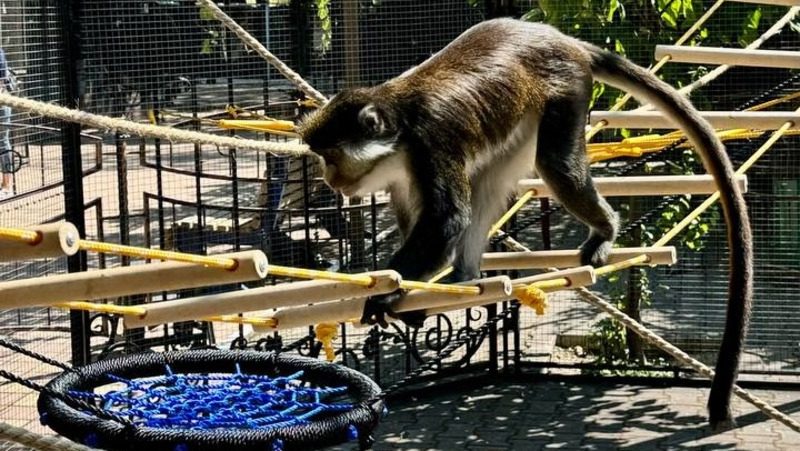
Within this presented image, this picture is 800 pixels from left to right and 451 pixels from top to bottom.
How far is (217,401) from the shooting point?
4184 mm

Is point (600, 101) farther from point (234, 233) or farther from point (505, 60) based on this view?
point (505, 60)

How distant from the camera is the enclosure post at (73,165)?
264 inches

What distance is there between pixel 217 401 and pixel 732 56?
3.18m

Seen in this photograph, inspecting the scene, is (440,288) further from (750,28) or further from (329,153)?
(750,28)

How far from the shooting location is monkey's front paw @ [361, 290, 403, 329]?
4215 mm

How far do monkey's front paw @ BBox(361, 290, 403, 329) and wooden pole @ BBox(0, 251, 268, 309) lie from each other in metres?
1.25

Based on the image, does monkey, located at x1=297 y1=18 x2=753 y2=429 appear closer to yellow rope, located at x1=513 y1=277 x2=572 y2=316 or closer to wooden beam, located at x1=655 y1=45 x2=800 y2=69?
yellow rope, located at x1=513 y1=277 x2=572 y2=316

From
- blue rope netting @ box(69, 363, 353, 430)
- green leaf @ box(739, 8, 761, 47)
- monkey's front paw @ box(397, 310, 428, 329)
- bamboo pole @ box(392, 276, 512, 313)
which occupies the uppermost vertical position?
green leaf @ box(739, 8, 761, 47)

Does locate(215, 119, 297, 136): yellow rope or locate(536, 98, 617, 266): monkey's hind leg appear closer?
locate(536, 98, 617, 266): monkey's hind leg

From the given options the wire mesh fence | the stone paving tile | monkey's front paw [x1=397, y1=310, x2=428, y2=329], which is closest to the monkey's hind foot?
monkey's front paw [x1=397, y1=310, x2=428, y2=329]

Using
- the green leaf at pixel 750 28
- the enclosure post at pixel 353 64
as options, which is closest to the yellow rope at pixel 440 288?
the enclosure post at pixel 353 64

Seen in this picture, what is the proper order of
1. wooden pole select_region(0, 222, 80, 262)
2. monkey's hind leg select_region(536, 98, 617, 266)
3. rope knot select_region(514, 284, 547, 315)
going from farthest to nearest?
monkey's hind leg select_region(536, 98, 617, 266) → rope knot select_region(514, 284, 547, 315) → wooden pole select_region(0, 222, 80, 262)

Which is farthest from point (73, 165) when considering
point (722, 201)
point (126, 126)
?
point (722, 201)

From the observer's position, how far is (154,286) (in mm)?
2885
